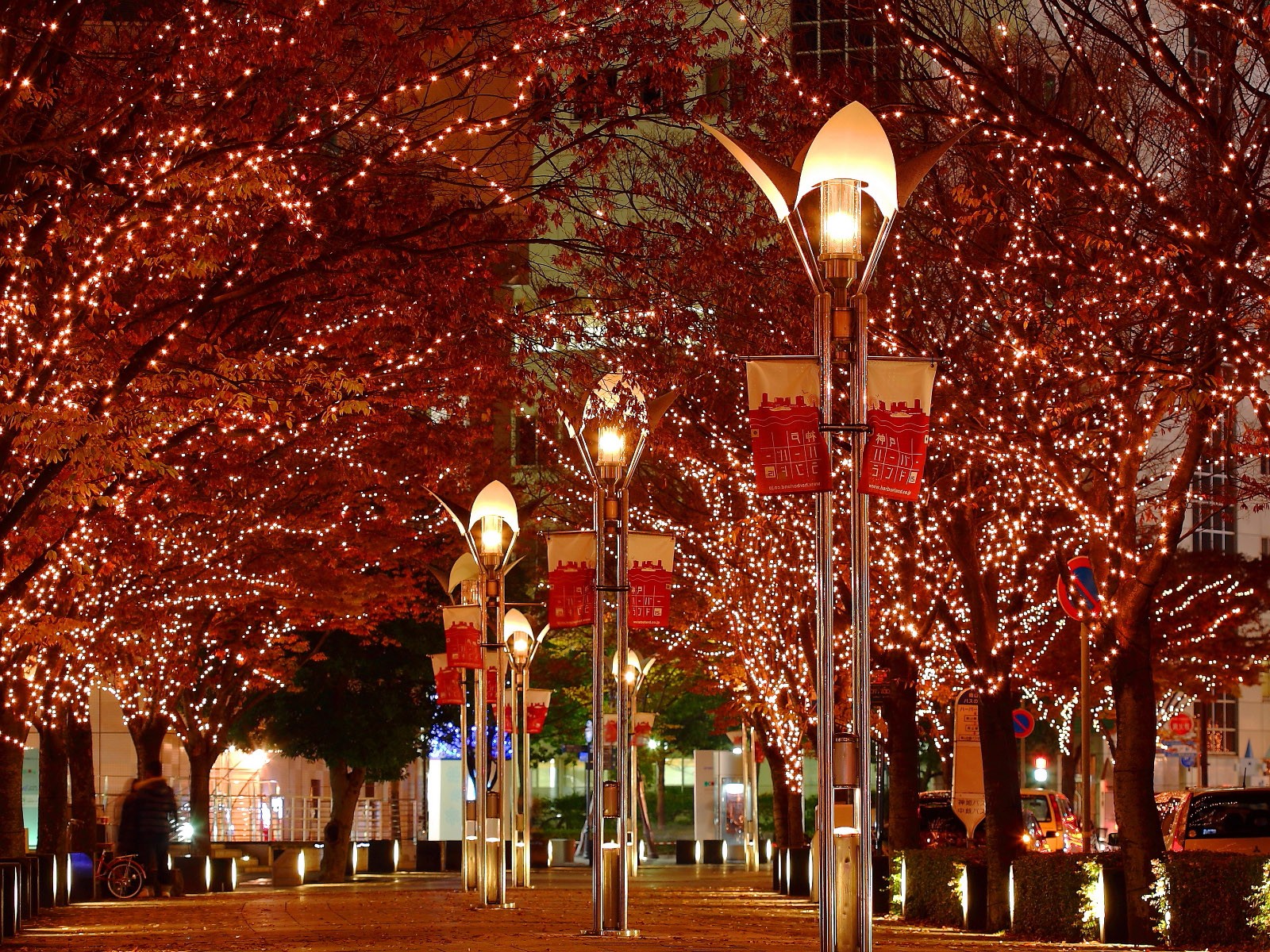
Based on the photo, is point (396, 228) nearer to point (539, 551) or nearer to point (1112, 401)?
point (1112, 401)

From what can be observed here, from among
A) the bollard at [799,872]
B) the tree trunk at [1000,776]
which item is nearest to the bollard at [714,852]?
the bollard at [799,872]

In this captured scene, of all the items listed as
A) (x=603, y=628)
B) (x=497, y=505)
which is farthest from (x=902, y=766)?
(x=603, y=628)

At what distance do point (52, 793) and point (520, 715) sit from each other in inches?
359

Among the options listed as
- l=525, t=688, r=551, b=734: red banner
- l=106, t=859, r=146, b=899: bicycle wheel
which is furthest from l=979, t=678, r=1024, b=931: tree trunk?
l=106, t=859, r=146, b=899: bicycle wheel

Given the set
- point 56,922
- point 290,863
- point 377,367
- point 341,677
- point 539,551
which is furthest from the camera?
point 539,551

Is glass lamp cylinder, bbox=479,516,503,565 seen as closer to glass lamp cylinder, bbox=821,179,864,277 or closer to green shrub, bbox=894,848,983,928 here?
green shrub, bbox=894,848,983,928

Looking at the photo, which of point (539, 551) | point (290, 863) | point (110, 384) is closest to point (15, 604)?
point (110, 384)

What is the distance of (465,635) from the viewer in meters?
24.1

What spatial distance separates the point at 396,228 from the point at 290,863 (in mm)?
23379

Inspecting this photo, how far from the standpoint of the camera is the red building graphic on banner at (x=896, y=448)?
10008mm

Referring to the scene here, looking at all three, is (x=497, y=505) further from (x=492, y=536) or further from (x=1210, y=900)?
(x=1210, y=900)

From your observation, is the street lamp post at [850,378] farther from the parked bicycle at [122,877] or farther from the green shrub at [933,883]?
the parked bicycle at [122,877]

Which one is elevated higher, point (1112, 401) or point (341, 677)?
point (1112, 401)

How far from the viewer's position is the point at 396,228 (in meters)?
15.7
